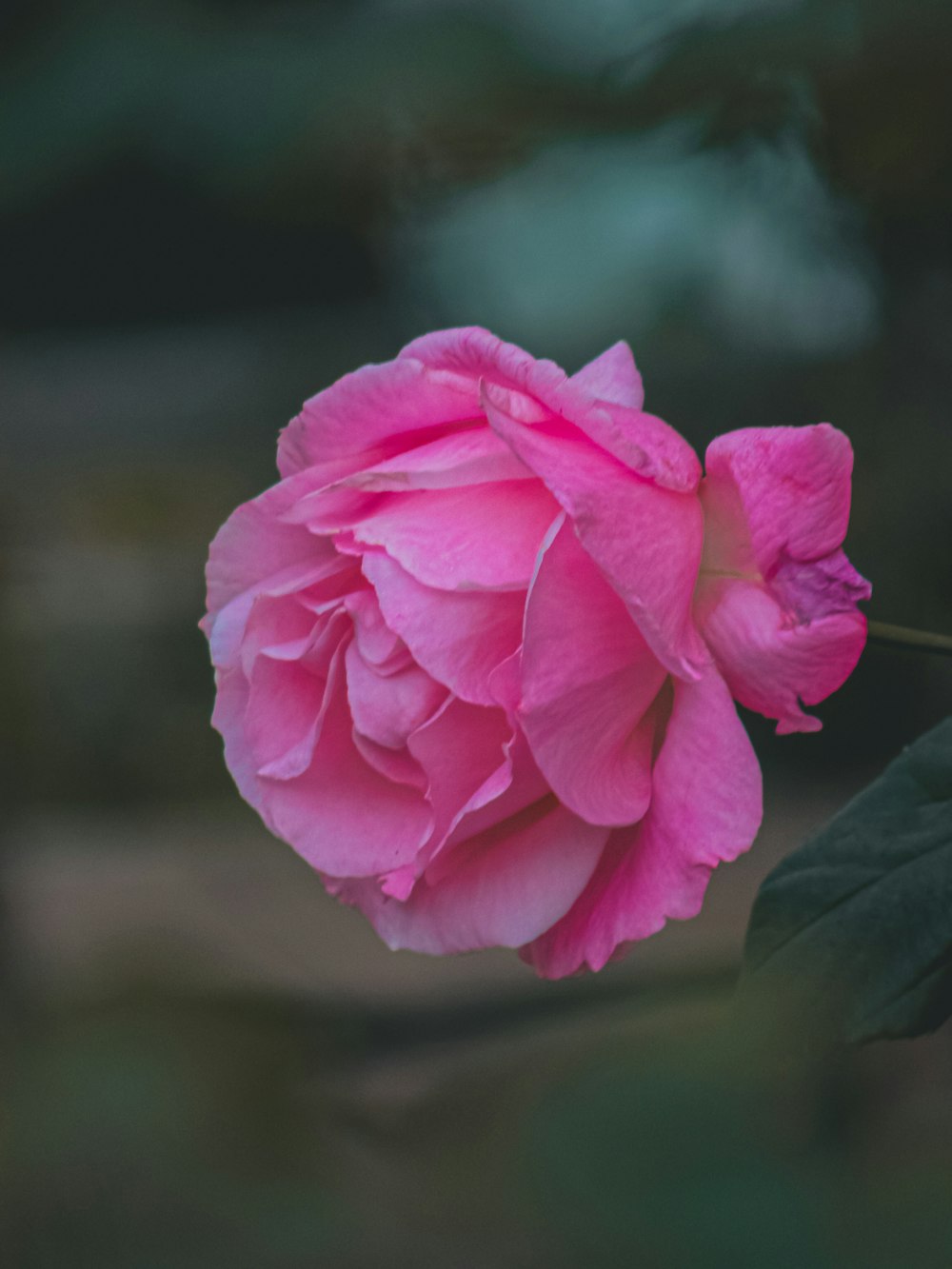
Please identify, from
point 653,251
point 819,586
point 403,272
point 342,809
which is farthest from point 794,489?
point 403,272

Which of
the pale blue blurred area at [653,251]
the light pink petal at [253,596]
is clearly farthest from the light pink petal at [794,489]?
the pale blue blurred area at [653,251]

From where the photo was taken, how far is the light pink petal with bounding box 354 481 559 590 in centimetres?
25

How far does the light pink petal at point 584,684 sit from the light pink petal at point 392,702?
3 centimetres

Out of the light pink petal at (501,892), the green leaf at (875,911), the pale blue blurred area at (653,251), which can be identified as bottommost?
the green leaf at (875,911)

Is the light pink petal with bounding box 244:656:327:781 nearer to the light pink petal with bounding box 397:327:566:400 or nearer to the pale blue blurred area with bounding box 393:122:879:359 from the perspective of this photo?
the light pink petal with bounding box 397:327:566:400

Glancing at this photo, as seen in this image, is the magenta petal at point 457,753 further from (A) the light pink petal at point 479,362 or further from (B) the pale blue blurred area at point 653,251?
(B) the pale blue blurred area at point 653,251

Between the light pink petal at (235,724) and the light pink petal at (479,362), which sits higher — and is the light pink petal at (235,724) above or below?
below

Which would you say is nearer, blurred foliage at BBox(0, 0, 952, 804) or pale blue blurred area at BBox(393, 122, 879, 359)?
blurred foliage at BBox(0, 0, 952, 804)

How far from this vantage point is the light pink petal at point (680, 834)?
0.77 feet

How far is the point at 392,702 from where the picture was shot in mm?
269

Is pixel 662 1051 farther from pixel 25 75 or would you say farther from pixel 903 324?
pixel 903 324

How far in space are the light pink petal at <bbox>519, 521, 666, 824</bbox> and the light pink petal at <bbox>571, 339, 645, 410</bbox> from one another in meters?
0.05

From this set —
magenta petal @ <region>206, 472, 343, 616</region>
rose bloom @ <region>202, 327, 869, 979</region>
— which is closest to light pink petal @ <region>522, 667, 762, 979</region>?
rose bloom @ <region>202, 327, 869, 979</region>

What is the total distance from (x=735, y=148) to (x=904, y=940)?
38.3 inches
